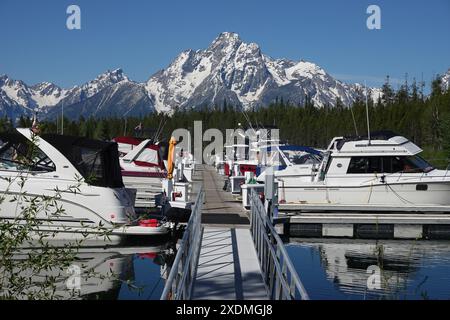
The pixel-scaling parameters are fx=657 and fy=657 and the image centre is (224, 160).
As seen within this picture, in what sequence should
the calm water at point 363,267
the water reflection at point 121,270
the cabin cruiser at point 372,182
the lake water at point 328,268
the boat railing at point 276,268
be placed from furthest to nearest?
1. the cabin cruiser at point 372,182
2. the calm water at point 363,267
3. the lake water at point 328,268
4. the water reflection at point 121,270
5. the boat railing at point 276,268

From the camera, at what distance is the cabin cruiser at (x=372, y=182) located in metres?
18.4

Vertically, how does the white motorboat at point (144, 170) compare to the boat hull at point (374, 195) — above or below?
above

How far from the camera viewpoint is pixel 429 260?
1429 cm

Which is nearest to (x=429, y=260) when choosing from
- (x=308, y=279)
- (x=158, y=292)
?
(x=308, y=279)

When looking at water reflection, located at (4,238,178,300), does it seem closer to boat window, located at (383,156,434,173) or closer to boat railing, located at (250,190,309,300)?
boat railing, located at (250,190,309,300)

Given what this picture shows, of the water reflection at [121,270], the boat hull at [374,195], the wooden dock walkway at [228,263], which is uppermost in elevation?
the boat hull at [374,195]

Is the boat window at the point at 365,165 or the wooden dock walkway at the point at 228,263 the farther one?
the boat window at the point at 365,165

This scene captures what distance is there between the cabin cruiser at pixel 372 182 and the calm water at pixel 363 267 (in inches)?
83.2

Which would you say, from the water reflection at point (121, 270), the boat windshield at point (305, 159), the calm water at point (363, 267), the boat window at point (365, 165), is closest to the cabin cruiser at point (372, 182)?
the boat window at point (365, 165)

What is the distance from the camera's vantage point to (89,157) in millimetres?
13734

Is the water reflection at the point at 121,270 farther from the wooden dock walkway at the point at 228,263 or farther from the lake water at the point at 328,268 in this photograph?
the wooden dock walkway at the point at 228,263

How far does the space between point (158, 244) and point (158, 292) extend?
3302 millimetres
